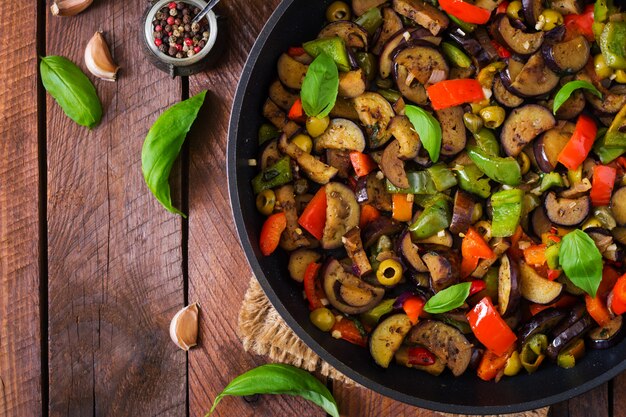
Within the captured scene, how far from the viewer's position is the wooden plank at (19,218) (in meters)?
3.47

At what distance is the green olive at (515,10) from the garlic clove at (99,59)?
165 cm

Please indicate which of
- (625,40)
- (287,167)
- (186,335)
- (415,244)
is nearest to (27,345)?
(186,335)

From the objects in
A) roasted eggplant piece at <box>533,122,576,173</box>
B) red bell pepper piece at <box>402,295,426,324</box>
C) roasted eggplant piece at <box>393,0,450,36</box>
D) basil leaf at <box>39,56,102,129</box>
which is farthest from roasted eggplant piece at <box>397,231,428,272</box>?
basil leaf at <box>39,56,102,129</box>

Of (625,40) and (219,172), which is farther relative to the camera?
(219,172)

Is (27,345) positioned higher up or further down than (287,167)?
further down

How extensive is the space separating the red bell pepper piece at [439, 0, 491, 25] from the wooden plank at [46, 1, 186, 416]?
1.19 m

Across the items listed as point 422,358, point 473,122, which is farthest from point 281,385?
point 473,122

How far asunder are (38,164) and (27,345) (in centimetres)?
80

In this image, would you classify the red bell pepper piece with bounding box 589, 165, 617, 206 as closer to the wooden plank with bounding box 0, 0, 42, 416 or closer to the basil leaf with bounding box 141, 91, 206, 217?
the basil leaf with bounding box 141, 91, 206, 217

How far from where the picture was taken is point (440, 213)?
3.08 m

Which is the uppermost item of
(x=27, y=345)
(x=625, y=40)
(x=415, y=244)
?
(x=625, y=40)

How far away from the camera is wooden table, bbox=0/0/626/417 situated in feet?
11.2

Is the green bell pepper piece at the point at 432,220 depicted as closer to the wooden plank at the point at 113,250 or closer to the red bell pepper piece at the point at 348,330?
the red bell pepper piece at the point at 348,330

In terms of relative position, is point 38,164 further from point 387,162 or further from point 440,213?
point 440,213
